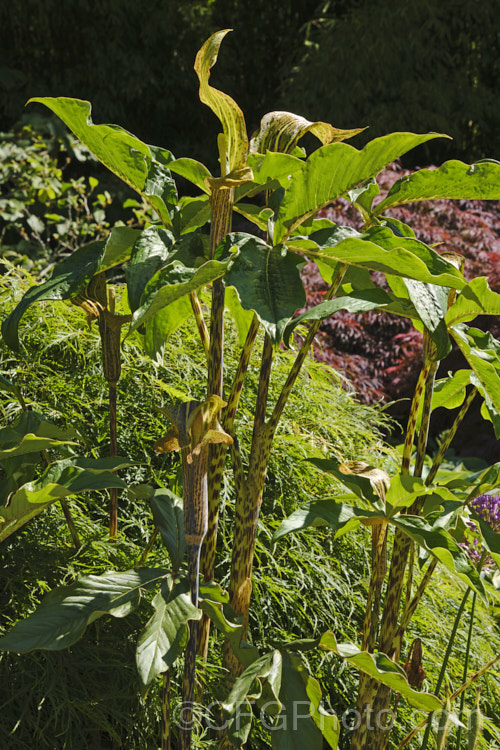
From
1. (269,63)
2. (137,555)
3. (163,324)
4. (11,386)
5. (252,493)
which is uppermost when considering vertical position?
(269,63)

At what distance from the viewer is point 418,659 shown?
2.96ft

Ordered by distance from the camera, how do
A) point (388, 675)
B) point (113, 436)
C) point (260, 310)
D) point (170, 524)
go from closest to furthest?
point (260, 310)
point (388, 675)
point (170, 524)
point (113, 436)

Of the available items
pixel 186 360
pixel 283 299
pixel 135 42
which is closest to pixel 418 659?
pixel 283 299

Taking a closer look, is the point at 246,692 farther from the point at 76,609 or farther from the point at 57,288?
the point at 57,288

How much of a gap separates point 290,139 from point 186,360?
0.93 metres

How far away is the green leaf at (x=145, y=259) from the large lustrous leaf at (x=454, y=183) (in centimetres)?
27

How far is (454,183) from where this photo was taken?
2.43ft

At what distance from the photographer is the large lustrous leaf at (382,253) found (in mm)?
643

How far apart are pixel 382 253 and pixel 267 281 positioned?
113 millimetres

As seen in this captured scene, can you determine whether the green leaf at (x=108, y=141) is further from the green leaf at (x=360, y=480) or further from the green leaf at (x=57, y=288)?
the green leaf at (x=360, y=480)

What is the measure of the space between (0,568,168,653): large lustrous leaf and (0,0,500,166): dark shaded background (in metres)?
6.10

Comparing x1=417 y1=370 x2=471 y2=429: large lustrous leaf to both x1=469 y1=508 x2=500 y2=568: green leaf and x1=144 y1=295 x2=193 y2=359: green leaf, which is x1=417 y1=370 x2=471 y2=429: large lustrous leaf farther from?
x1=144 y1=295 x2=193 y2=359: green leaf

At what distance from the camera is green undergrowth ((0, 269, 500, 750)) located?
Result: 37.1 inches

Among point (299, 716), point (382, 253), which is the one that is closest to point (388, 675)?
point (299, 716)
